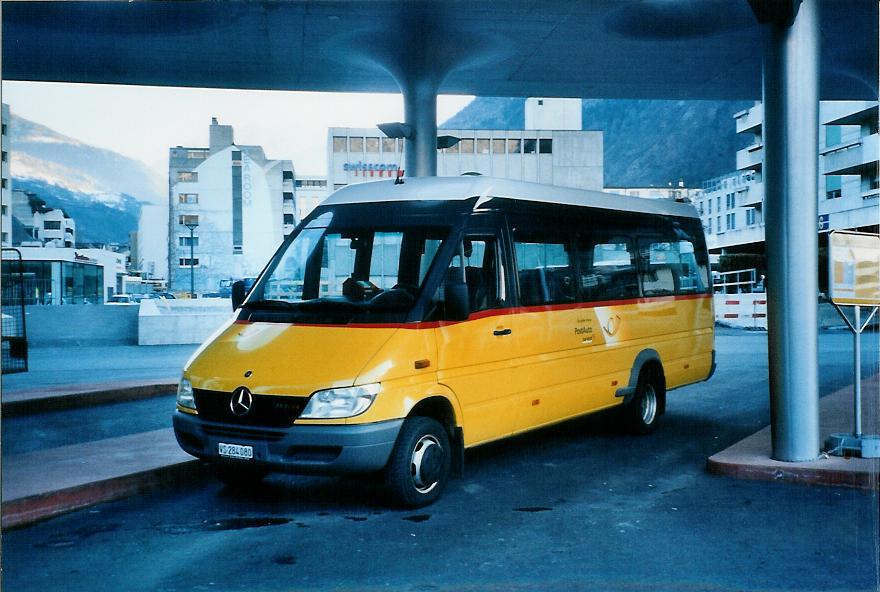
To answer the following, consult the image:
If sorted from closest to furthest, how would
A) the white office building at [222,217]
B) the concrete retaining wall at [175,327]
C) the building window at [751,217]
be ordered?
the concrete retaining wall at [175,327]
the building window at [751,217]
the white office building at [222,217]

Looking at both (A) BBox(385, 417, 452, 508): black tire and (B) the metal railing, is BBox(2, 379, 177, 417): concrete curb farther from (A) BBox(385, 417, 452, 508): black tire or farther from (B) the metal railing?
(A) BBox(385, 417, 452, 508): black tire

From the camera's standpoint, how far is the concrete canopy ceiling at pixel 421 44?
12492 mm

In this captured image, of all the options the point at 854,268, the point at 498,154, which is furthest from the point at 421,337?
the point at 498,154

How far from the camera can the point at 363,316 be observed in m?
7.05

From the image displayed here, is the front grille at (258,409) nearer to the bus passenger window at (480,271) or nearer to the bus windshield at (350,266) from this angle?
the bus windshield at (350,266)

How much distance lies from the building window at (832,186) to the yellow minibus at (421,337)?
5727cm

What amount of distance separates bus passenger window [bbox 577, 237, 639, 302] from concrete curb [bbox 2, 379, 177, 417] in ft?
24.8

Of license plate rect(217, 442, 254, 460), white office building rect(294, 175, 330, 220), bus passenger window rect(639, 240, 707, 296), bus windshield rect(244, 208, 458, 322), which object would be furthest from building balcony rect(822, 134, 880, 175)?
white office building rect(294, 175, 330, 220)

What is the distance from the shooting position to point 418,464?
691cm

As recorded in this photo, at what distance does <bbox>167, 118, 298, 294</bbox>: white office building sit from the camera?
3701 inches

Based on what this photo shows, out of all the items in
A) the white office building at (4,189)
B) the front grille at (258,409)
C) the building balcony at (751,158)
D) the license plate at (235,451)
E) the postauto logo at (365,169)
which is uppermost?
the postauto logo at (365,169)

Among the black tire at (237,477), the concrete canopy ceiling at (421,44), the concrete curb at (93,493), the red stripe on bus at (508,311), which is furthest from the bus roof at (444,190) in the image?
the concrete canopy ceiling at (421,44)

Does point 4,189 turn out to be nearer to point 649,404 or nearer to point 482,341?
point 482,341

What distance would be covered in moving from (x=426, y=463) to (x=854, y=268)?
4.11 meters
